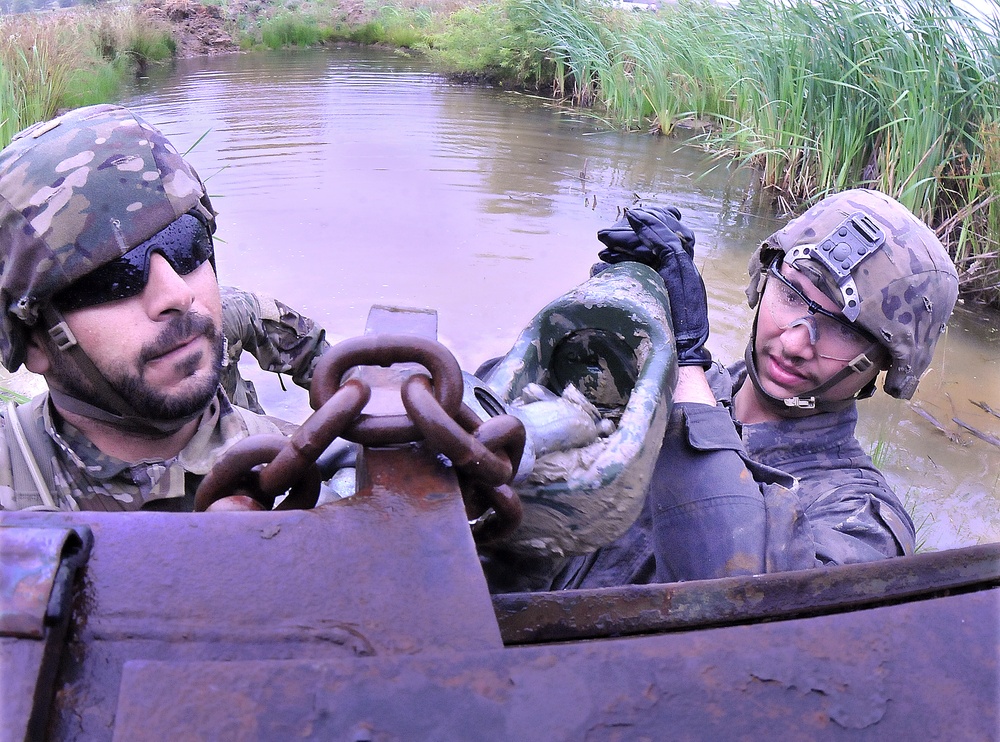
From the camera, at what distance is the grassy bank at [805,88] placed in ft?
16.6

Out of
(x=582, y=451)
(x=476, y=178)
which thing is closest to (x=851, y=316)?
(x=582, y=451)

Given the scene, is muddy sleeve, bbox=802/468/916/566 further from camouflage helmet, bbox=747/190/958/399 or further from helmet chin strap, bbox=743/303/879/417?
camouflage helmet, bbox=747/190/958/399

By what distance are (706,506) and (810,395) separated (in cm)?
122

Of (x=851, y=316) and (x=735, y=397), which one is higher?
(x=851, y=316)

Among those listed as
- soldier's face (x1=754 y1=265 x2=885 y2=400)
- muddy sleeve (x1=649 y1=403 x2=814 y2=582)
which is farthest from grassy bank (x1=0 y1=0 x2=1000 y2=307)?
muddy sleeve (x1=649 y1=403 x2=814 y2=582)

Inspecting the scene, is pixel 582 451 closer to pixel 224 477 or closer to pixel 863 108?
pixel 224 477

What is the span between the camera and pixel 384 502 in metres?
0.75

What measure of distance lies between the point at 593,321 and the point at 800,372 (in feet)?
4.78

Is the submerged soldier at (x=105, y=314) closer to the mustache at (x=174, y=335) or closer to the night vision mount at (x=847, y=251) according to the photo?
the mustache at (x=174, y=335)

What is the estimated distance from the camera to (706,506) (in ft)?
5.47

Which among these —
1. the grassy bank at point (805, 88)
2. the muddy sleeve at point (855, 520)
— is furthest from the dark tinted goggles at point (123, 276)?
the grassy bank at point (805, 88)

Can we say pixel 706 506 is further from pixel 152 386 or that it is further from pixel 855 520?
pixel 152 386

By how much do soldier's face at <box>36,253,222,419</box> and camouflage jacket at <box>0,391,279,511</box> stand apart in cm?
18

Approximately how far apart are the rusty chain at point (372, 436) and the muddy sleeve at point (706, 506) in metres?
0.92
